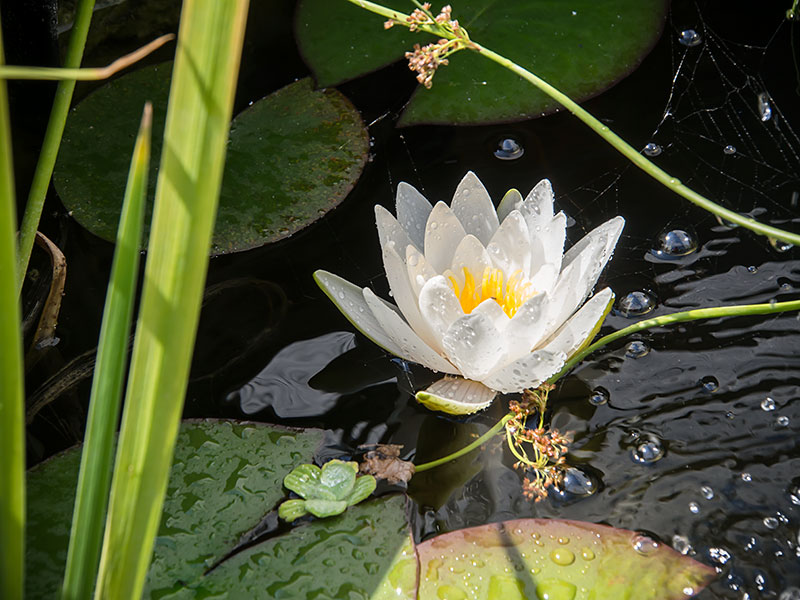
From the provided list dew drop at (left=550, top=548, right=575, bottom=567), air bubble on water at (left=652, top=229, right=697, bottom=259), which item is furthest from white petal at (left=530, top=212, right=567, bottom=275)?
dew drop at (left=550, top=548, right=575, bottom=567)

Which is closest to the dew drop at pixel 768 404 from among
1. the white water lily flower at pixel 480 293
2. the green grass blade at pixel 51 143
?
the white water lily flower at pixel 480 293

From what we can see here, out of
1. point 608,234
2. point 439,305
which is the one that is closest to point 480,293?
point 439,305

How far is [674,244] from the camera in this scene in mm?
1418

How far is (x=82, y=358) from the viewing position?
1317 mm

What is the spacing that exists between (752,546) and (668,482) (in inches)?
5.4

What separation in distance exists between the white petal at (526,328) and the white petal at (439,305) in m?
0.09

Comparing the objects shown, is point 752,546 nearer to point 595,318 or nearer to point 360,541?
point 595,318

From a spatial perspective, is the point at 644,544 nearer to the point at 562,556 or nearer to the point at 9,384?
the point at 562,556

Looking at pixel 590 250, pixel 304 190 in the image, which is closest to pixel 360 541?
pixel 590 250

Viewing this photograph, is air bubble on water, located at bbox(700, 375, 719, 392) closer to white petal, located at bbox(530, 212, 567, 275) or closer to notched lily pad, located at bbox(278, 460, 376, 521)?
white petal, located at bbox(530, 212, 567, 275)

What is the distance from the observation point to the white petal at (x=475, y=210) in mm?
1262

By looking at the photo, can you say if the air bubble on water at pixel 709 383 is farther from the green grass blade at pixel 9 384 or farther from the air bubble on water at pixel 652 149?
the green grass blade at pixel 9 384

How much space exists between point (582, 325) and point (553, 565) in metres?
0.35

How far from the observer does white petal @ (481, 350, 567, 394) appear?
1047mm
